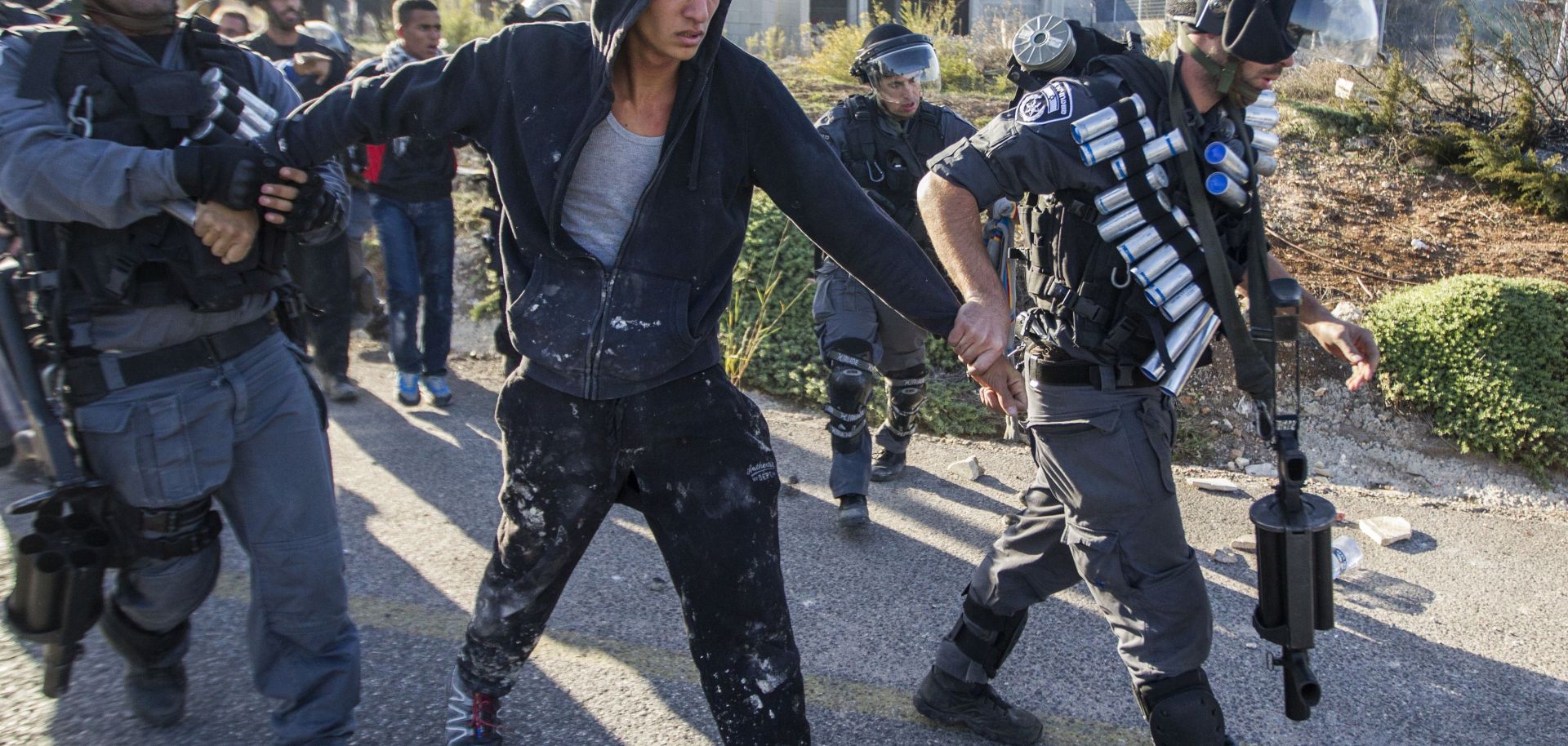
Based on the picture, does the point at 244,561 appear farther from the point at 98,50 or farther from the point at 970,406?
the point at 970,406

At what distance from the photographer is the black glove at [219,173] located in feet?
8.08

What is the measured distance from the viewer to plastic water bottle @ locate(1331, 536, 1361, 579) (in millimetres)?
3998

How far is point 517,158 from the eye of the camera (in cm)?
245

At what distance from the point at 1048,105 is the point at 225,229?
6.16ft

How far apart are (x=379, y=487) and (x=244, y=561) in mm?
839

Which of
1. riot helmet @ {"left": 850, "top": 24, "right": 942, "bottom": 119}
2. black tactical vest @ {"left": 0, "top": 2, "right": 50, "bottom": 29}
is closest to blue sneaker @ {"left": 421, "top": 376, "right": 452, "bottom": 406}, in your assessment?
riot helmet @ {"left": 850, "top": 24, "right": 942, "bottom": 119}

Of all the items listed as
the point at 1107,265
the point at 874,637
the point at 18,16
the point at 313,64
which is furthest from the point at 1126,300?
the point at 313,64

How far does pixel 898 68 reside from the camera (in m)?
4.70

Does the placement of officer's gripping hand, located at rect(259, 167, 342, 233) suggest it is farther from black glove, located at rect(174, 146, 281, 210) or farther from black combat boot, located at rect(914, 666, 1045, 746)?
black combat boot, located at rect(914, 666, 1045, 746)

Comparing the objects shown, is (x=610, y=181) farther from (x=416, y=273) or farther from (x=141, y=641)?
(x=416, y=273)

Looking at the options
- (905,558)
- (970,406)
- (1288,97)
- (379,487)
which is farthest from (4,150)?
(1288,97)

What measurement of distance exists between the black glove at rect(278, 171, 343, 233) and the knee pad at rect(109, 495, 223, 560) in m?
0.71

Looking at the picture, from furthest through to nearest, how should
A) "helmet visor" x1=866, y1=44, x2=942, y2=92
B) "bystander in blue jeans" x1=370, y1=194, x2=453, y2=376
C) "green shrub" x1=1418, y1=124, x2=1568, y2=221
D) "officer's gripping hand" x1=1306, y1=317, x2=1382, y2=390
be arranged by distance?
1. "green shrub" x1=1418, y1=124, x2=1568, y2=221
2. "bystander in blue jeans" x1=370, y1=194, x2=453, y2=376
3. "helmet visor" x1=866, y1=44, x2=942, y2=92
4. "officer's gripping hand" x1=1306, y1=317, x2=1382, y2=390

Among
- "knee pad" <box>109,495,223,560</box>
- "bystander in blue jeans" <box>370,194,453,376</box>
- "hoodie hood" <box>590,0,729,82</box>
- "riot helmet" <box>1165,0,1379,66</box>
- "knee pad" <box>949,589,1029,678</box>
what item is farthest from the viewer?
"bystander in blue jeans" <box>370,194,453,376</box>
